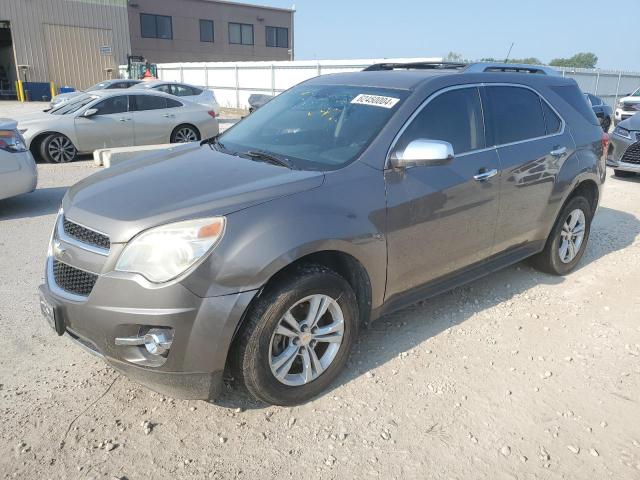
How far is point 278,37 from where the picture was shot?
151 ft

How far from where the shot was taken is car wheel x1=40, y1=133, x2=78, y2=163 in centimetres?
1038

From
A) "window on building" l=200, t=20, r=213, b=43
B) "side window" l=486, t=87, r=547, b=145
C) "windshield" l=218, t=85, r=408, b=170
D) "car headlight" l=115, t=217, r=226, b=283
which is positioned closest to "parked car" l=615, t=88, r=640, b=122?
"side window" l=486, t=87, r=547, b=145

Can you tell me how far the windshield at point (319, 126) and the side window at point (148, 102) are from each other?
815 cm

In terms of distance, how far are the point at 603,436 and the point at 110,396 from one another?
108 inches

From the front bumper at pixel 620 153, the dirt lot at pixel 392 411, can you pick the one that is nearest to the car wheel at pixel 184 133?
the dirt lot at pixel 392 411

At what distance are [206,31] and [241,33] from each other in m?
3.13

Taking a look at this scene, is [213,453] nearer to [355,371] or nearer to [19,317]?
[355,371]

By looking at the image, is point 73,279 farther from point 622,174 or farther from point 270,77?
point 270,77

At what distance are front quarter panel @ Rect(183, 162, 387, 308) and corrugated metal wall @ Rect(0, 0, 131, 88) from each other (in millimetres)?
32940

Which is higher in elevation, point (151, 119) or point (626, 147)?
point (151, 119)

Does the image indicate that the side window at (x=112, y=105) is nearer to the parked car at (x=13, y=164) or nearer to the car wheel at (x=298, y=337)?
the parked car at (x=13, y=164)

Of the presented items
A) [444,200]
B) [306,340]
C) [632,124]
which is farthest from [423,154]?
[632,124]

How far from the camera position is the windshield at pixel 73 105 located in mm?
10758

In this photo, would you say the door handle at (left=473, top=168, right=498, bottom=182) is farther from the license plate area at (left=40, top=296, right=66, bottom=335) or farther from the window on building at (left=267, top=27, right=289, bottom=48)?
the window on building at (left=267, top=27, right=289, bottom=48)
